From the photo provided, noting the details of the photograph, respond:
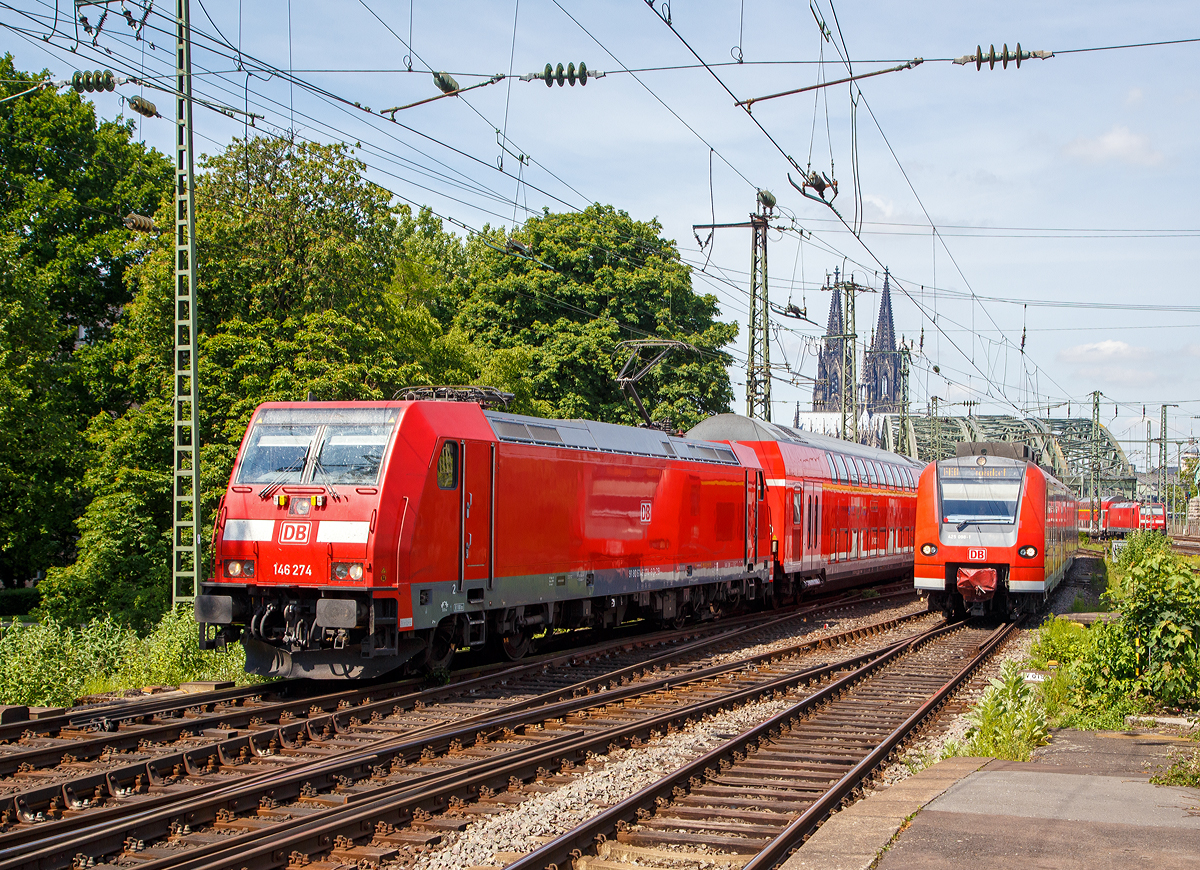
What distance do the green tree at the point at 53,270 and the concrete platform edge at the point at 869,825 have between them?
72.9 feet

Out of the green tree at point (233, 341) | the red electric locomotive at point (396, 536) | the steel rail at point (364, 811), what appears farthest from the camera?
the green tree at point (233, 341)

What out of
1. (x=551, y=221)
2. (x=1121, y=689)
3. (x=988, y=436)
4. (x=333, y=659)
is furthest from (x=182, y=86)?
(x=988, y=436)

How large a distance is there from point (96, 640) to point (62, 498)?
15.7 metres

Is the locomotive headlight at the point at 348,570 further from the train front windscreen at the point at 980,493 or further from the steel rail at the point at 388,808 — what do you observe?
the train front windscreen at the point at 980,493

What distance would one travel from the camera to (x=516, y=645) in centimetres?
1498

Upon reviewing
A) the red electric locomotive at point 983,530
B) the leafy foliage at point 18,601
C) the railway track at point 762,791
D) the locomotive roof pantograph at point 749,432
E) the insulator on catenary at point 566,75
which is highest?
the insulator on catenary at point 566,75

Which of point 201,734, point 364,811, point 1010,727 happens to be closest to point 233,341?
point 201,734

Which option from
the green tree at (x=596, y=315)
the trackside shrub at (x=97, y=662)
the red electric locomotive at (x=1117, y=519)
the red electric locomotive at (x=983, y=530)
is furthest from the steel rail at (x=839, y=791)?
the red electric locomotive at (x=1117, y=519)

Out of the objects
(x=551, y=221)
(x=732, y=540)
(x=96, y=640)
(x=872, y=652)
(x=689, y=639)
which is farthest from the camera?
(x=551, y=221)

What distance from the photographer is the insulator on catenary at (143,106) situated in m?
14.5

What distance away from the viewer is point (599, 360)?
A: 125 ft

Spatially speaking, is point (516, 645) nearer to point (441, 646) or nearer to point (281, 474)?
point (441, 646)

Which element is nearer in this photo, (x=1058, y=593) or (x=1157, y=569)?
(x=1157, y=569)

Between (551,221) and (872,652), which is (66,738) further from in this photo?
(551,221)
